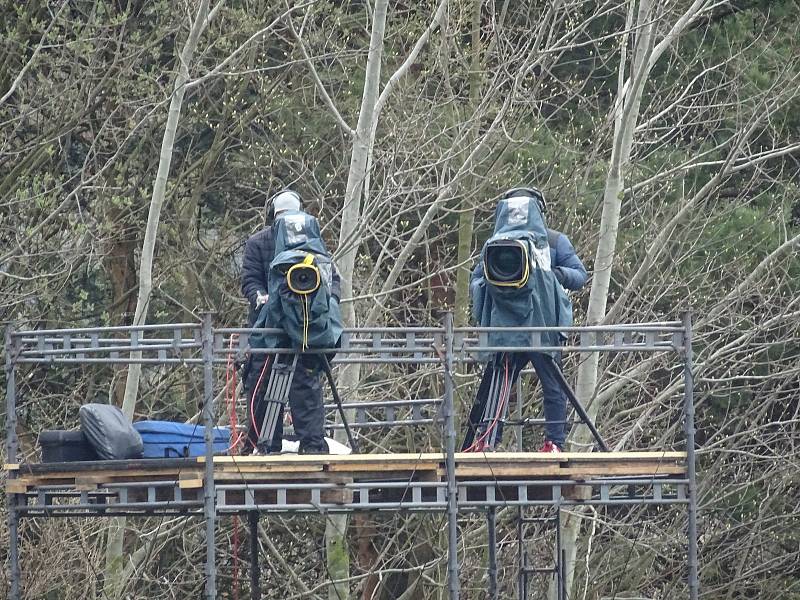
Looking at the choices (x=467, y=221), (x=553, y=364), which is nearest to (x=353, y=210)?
(x=467, y=221)

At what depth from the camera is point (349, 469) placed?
34.4ft

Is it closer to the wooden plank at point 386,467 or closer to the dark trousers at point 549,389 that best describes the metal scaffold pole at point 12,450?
the wooden plank at point 386,467

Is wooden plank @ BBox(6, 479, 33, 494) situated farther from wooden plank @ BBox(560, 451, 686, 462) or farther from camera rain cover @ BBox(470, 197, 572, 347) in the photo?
wooden plank @ BBox(560, 451, 686, 462)

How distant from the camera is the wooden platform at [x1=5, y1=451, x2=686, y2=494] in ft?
33.9

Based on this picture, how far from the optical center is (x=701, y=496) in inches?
787

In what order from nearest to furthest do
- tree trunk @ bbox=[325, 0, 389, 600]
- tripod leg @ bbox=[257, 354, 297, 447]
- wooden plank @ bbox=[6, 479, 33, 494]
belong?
tripod leg @ bbox=[257, 354, 297, 447] < wooden plank @ bbox=[6, 479, 33, 494] < tree trunk @ bbox=[325, 0, 389, 600]

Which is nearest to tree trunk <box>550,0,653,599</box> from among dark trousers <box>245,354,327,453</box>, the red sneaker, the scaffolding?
the red sneaker

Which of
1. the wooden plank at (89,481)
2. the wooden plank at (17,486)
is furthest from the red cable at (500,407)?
the wooden plank at (17,486)

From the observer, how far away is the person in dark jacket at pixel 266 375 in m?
10.6

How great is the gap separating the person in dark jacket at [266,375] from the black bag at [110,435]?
0.75m

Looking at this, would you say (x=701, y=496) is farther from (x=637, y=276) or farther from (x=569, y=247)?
(x=569, y=247)

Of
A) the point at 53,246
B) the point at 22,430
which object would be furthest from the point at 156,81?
the point at 22,430

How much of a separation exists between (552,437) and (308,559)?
953 centimetres

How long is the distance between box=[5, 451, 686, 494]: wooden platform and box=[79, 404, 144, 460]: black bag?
142 millimetres
